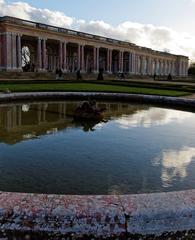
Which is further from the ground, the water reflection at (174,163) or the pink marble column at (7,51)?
the pink marble column at (7,51)

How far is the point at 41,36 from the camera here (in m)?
56.2

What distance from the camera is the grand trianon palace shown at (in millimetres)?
51719

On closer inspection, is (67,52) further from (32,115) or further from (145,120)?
(145,120)

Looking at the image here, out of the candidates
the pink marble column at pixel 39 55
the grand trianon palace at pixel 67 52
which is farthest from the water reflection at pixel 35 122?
the pink marble column at pixel 39 55

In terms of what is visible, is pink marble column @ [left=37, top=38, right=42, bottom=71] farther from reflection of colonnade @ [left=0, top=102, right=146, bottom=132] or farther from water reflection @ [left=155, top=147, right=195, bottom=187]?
water reflection @ [left=155, top=147, right=195, bottom=187]

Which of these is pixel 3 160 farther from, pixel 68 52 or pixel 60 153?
pixel 68 52

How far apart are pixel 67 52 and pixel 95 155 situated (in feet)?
223

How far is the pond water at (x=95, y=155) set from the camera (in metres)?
5.78

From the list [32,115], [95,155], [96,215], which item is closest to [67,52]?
Answer: [32,115]

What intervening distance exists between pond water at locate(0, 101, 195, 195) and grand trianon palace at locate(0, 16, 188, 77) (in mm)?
41356

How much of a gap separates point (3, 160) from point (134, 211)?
4568 mm

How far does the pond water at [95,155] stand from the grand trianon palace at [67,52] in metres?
41.4

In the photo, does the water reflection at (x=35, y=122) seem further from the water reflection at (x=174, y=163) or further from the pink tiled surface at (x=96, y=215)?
the pink tiled surface at (x=96, y=215)

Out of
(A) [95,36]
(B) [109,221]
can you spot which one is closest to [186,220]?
(B) [109,221]
